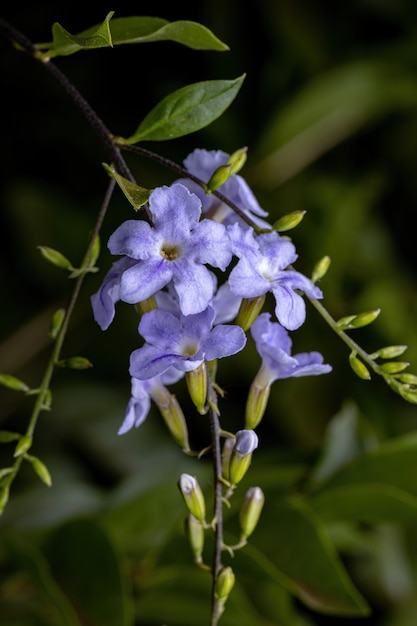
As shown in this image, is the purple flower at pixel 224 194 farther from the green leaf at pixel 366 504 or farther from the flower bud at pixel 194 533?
the green leaf at pixel 366 504

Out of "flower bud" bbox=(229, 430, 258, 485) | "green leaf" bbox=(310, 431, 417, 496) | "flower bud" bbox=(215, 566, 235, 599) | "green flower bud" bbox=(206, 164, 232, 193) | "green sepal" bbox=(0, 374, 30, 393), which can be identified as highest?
"green flower bud" bbox=(206, 164, 232, 193)

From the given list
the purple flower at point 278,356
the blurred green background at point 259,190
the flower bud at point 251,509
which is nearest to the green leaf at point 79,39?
the purple flower at point 278,356

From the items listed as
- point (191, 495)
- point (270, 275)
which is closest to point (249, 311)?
point (270, 275)

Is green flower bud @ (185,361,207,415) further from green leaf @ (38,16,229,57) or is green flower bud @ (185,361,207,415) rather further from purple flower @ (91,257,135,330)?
green leaf @ (38,16,229,57)

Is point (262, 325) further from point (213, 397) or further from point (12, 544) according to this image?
point (12, 544)

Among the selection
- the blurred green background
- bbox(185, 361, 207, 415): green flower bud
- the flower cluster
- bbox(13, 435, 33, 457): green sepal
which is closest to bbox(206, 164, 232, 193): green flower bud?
the flower cluster

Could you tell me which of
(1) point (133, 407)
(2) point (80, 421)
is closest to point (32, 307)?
(2) point (80, 421)
